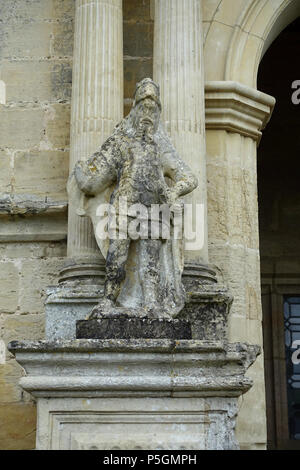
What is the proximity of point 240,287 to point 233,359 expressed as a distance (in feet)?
6.40

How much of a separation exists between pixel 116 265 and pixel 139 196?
472 mm

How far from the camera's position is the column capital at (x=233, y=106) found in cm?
753

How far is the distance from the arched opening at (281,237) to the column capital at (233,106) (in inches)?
150

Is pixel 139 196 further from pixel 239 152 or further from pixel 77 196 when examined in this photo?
pixel 239 152

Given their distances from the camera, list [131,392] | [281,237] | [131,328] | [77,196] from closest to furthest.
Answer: [131,392] → [131,328] → [77,196] → [281,237]

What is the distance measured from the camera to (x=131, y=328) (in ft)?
18.3

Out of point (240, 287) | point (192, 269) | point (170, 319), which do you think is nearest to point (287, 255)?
point (240, 287)

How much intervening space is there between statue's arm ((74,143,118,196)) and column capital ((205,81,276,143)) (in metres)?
1.57

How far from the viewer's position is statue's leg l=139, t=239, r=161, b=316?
5.82 metres

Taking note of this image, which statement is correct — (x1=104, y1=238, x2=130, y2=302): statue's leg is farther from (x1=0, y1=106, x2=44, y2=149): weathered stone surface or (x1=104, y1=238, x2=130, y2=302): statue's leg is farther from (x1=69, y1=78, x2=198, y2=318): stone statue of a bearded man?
(x1=0, y1=106, x2=44, y2=149): weathered stone surface

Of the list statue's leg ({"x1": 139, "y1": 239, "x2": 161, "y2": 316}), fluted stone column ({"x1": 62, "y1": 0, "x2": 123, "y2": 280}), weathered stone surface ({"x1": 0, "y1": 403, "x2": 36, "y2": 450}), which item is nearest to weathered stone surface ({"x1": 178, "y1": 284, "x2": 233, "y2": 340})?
statue's leg ({"x1": 139, "y1": 239, "x2": 161, "y2": 316})

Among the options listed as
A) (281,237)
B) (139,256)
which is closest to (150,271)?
(139,256)

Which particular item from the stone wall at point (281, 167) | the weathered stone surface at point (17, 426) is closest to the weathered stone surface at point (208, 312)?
the weathered stone surface at point (17, 426)
